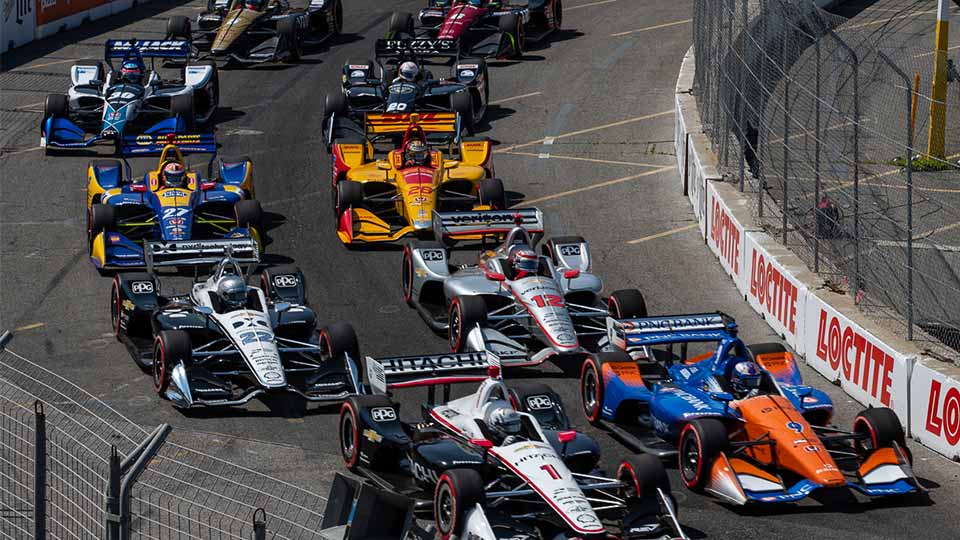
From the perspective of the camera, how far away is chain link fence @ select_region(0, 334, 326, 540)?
367 inches

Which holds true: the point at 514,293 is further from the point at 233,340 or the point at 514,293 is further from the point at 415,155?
the point at 415,155

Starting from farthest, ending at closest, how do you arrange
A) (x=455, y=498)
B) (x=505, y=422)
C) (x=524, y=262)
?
1. (x=524, y=262)
2. (x=505, y=422)
3. (x=455, y=498)

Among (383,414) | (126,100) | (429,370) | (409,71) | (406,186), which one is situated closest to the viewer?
(383,414)

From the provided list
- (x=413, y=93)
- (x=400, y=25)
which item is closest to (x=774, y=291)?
(x=413, y=93)

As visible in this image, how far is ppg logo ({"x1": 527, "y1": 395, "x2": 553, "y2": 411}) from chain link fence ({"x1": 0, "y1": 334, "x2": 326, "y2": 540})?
2.26 meters

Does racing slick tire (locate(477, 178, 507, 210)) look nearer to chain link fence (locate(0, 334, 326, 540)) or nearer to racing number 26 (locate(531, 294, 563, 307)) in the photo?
racing number 26 (locate(531, 294, 563, 307))

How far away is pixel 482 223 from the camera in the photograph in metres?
21.4

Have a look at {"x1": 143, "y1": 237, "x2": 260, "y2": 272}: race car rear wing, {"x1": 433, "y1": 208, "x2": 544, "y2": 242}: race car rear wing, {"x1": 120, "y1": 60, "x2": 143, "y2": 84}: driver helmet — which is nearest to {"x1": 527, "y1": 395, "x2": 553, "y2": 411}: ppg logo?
{"x1": 143, "y1": 237, "x2": 260, "y2": 272}: race car rear wing

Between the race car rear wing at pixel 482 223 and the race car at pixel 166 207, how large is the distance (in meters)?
2.54

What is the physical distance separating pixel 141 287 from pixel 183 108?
32.9 feet

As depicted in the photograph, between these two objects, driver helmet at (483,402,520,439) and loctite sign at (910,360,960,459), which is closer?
driver helmet at (483,402,520,439)

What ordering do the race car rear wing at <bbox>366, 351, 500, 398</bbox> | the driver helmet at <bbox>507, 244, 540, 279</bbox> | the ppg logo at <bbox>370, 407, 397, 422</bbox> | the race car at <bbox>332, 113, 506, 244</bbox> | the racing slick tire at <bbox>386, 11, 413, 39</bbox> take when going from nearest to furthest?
the ppg logo at <bbox>370, 407, 397, 422</bbox>
the race car rear wing at <bbox>366, 351, 500, 398</bbox>
the driver helmet at <bbox>507, 244, 540, 279</bbox>
the race car at <bbox>332, 113, 506, 244</bbox>
the racing slick tire at <bbox>386, 11, 413, 39</bbox>

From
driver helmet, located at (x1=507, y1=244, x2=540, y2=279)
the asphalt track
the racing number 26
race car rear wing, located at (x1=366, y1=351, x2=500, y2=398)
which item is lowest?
the asphalt track

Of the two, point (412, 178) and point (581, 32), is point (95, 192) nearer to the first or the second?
point (412, 178)
